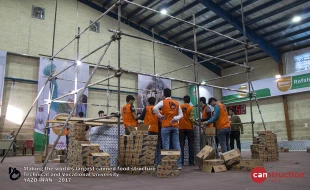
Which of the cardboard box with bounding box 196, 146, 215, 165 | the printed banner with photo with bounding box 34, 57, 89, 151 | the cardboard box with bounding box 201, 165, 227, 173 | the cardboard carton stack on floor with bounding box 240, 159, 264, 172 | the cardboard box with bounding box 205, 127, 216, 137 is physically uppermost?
the printed banner with photo with bounding box 34, 57, 89, 151

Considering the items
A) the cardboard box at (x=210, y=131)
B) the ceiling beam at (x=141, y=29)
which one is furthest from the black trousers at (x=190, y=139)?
the ceiling beam at (x=141, y=29)

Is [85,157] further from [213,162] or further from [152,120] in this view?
[213,162]

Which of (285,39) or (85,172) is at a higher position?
(285,39)

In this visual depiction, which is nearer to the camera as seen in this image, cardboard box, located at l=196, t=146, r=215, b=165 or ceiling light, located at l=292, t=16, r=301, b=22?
cardboard box, located at l=196, t=146, r=215, b=165

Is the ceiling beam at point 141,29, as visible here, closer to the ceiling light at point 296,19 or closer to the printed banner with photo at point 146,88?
the printed banner with photo at point 146,88

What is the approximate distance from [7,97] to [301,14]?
15635 mm

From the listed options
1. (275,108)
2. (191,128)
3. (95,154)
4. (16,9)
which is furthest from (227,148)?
(16,9)

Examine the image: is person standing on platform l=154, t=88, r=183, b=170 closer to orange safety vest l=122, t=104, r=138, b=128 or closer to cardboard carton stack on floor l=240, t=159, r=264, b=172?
orange safety vest l=122, t=104, r=138, b=128

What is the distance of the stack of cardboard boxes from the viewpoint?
7113 millimetres

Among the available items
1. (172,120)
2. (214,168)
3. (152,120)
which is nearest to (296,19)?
(152,120)

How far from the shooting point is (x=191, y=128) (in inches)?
256

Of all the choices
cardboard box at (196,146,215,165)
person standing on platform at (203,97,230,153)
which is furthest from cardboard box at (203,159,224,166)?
person standing on platform at (203,97,230,153)

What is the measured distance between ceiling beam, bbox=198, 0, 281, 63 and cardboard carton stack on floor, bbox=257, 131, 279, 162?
8.33m

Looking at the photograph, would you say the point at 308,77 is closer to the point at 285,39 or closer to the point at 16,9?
the point at 285,39
